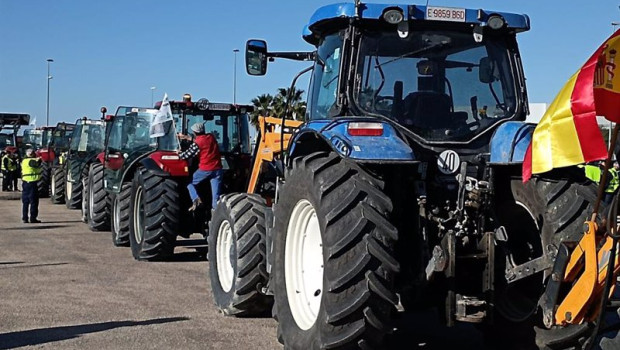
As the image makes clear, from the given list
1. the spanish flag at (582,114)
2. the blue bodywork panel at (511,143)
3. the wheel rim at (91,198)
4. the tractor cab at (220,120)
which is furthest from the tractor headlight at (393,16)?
the wheel rim at (91,198)

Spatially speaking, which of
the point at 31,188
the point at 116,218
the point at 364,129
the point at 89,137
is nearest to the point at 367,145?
the point at 364,129

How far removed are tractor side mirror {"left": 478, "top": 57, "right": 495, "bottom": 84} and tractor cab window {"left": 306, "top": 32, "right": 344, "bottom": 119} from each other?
44.6 inches

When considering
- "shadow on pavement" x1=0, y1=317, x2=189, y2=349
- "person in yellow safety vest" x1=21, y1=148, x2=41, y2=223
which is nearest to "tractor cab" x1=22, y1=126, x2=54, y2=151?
"person in yellow safety vest" x1=21, y1=148, x2=41, y2=223

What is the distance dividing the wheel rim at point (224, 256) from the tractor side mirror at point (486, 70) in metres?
3.06

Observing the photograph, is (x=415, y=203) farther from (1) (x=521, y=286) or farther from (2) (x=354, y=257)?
(1) (x=521, y=286)

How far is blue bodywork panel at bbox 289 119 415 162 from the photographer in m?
5.14

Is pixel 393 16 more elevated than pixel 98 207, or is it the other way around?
pixel 393 16

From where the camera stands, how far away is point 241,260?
306 inches

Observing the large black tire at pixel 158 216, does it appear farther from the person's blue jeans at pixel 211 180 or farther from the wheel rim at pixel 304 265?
the wheel rim at pixel 304 265

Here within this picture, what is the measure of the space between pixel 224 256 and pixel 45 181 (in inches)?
693

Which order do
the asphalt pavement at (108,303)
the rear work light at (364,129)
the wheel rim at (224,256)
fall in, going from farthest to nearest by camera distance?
the wheel rim at (224,256)
the asphalt pavement at (108,303)
the rear work light at (364,129)

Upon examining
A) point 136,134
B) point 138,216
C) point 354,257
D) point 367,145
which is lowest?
point 138,216

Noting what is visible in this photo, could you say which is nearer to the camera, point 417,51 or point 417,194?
point 417,194

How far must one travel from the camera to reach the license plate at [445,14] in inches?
241
